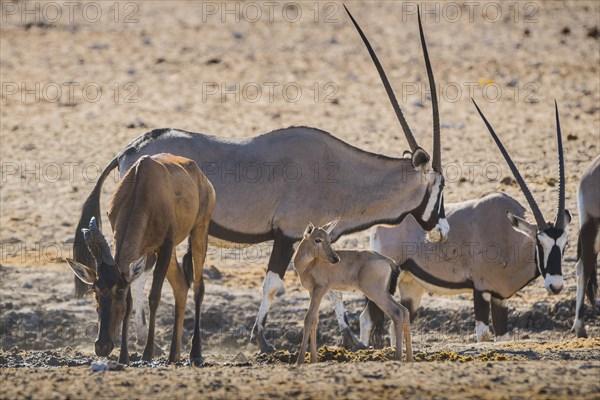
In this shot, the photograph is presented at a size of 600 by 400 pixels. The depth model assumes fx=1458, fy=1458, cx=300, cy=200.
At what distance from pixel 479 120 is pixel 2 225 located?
861 centimetres

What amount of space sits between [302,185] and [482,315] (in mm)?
2383

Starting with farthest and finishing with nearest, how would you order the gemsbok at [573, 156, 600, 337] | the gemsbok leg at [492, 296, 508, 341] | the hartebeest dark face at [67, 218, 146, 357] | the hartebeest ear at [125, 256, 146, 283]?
the gemsbok at [573, 156, 600, 337] → the gemsbok leg at [492, 296, 508, 341] → the hartebeest ear at [125, 256, 146, 283] → the hartebeest dark face at [67, 218, 146, 357]

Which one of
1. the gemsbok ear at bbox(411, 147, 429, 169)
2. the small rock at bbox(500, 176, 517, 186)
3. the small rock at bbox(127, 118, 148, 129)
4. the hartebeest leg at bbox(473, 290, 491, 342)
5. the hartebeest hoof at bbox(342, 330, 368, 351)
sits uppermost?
the small rock at bbox(127, 118, 148, 129)

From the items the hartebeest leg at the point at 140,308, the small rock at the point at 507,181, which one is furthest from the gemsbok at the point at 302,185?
the small rock at the point at 507,181

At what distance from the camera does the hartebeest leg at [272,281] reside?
46.5 ft

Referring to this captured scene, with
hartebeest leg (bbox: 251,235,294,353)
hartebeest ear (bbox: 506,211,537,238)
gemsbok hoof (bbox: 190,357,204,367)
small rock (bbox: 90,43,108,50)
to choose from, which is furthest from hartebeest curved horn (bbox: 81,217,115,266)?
small rock (bbox: 90,43,108,50)

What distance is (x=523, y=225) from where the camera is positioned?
15.3 metres

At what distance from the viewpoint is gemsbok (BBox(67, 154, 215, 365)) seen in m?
11.2

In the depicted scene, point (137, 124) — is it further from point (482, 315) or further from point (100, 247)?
point (100, 247)

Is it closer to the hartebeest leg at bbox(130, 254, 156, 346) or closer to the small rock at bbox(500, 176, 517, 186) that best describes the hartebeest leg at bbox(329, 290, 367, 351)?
the hartebeest leg at bbox(130, 254, 156, 346)

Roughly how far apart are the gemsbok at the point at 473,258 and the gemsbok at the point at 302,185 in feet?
2.61

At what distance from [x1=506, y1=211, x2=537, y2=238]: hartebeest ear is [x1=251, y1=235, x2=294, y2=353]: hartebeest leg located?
7.76 ft

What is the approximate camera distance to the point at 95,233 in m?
11.2

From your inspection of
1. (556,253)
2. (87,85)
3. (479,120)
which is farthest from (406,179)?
(87,85)
